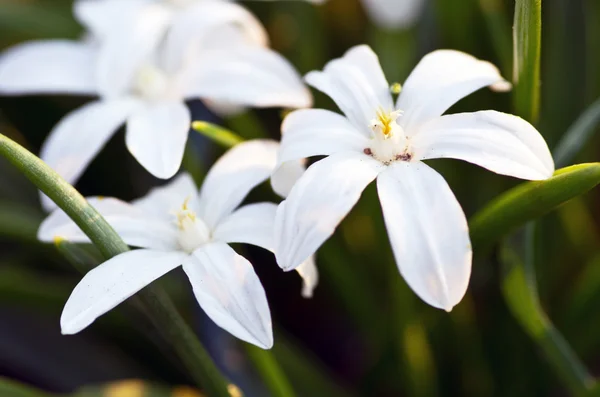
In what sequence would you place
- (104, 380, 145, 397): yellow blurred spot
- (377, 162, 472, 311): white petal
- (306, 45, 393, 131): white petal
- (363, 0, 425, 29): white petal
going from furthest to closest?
(363, 0, 425, 29): white petal
(104, 380, 145, 397): yellow blurred spot
(306, 45, 393, 131): white petal
(377, 162, 472, 311): white petal

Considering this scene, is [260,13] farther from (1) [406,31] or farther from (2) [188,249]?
(2) [188,249]

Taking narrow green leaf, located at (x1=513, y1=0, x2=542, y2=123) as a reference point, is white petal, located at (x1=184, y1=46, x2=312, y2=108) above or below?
below

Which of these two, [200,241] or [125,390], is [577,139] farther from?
[125,390]

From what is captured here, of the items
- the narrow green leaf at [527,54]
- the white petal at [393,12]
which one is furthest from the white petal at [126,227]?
the white petal at [393,12]

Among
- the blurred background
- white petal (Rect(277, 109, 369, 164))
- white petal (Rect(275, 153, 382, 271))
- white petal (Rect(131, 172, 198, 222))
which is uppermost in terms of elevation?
white petal (Rect(277, 109, 369, 164))

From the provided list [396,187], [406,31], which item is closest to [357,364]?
[406,31]

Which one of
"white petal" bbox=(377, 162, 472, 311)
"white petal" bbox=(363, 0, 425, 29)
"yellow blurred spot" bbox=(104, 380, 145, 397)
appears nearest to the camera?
"white petal" bbox=(377, 162, 472, 311)

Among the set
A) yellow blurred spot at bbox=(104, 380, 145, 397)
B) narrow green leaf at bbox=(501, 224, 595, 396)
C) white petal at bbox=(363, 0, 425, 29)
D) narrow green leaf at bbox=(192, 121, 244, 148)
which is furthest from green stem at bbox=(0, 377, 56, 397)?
white petal at bbox=(363, 0, 425, 29)

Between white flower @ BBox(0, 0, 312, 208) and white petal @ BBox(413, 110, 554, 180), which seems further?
white flower @ BBox(0, 0, 312, 208)

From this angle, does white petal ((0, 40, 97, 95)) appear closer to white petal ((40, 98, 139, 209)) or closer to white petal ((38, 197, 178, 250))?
white petal ((40, 98, 139, 209))
